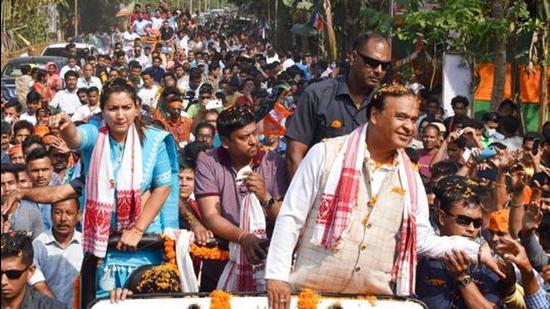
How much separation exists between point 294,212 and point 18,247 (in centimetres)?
156

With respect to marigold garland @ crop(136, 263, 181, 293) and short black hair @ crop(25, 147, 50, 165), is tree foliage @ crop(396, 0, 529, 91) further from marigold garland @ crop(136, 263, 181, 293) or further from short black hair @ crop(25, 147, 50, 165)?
marigold garland @ crop(136, 263, 181, 293)

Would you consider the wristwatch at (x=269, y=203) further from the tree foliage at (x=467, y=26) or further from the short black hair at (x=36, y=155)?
the tree foliage at (x=467, y=26)

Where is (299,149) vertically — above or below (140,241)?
above

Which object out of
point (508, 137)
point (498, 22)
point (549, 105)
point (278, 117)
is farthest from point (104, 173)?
point (549, 105)

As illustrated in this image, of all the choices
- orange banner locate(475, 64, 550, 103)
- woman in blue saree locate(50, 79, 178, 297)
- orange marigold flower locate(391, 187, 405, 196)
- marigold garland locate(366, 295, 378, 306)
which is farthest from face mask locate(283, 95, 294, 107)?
marigold garland locate(366, 295, 378, 306)

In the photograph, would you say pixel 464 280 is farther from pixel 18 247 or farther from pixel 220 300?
pixel 18 247

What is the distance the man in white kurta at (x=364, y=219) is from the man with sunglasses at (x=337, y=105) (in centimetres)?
109

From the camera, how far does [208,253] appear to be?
5.45 meters

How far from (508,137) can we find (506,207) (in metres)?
4.48

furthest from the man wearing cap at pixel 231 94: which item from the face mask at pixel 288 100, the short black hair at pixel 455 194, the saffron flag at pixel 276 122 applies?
the short black hair at pixel 455 194

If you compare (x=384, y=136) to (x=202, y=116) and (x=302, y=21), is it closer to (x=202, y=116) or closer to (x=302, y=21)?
(x=202, y=116)

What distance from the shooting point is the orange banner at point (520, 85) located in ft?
53.7

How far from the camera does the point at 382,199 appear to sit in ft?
16.0

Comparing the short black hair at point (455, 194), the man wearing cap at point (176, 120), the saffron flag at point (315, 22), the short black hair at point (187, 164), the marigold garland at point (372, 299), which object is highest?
the saffron flag at point (315, 22)
